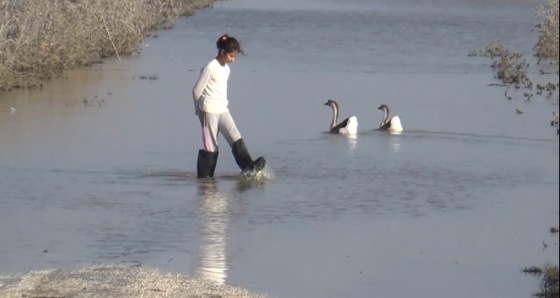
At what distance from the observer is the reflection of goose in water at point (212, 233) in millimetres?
9445

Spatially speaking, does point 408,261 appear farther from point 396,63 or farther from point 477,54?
point 477,54

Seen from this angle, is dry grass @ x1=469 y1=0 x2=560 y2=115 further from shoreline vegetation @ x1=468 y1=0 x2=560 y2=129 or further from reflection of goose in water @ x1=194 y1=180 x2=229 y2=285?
reflection of goose in water @ x1=194 y1=180 x2=229 y2=285

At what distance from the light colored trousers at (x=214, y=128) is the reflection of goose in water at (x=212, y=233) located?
373mm

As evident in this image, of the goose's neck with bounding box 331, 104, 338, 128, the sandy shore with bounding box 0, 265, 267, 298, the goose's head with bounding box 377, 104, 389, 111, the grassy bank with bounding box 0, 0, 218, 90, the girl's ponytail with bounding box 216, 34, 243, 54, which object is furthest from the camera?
the grassy bank with bounding box 0, 0, 218, 90

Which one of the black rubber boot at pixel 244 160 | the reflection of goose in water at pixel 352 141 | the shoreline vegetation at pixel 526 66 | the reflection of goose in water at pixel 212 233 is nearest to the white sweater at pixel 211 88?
the black rubber boot at pixel 244 160

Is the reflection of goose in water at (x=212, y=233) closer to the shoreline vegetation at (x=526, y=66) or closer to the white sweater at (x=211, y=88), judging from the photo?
the white sweater at (x=211, y=88)

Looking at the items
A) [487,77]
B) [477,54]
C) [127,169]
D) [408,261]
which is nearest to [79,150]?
[127,169]

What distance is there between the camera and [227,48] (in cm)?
1280

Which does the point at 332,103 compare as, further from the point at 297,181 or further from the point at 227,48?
the point at 227,48

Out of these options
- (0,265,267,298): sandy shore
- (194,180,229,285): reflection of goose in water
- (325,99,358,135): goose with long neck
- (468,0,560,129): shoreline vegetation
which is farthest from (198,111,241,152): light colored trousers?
(468,0,560,129): shoreline vegetation

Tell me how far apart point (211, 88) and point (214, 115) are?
0.31 m

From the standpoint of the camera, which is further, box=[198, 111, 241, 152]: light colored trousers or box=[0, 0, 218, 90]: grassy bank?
box=[0, 0, 218, 90]: grassy bank

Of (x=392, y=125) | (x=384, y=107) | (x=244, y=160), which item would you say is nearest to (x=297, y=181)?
(x=244, y=160)

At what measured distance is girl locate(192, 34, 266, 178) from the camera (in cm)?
1302
